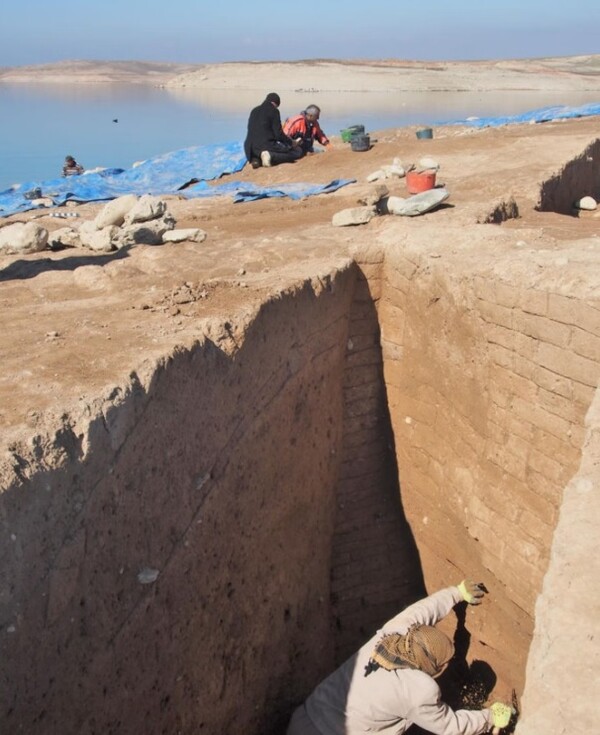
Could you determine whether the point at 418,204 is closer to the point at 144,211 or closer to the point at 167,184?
the point at 144,211

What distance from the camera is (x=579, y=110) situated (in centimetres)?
1330

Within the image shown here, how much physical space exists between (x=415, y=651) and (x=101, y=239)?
13.2ft

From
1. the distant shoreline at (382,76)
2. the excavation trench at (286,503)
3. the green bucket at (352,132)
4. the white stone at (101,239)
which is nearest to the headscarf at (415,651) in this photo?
the excavation trench at (286,503)

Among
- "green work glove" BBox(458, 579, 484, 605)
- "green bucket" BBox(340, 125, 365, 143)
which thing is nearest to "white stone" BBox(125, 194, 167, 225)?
"green work glove" BBox(458, 579, 484, 605)

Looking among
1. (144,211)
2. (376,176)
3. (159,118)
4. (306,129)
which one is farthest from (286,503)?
(159,118)

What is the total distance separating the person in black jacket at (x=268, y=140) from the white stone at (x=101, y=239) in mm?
4618

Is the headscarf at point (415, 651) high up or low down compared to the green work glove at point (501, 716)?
up

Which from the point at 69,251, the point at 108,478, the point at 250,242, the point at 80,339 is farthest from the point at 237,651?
the point at 69,251

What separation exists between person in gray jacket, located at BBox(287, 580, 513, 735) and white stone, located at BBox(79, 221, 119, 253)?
12.1 ft

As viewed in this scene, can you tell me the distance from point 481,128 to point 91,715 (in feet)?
38.2

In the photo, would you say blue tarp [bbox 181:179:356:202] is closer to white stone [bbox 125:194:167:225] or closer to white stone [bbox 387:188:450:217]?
white stone [bbox 125:194:167:225]

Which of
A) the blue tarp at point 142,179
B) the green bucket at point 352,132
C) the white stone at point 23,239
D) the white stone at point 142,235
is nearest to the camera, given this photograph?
the white stone at point 142,235

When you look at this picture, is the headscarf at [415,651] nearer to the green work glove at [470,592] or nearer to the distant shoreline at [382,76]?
the green work glove at [470,592]

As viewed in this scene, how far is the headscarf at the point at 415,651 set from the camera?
147 inches
